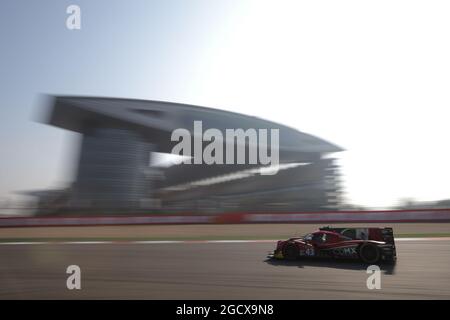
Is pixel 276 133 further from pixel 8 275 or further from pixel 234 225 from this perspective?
pixel 8 275

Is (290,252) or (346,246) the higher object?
(346,246)

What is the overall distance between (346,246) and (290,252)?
141 cm

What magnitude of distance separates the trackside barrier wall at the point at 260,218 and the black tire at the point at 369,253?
1431cm

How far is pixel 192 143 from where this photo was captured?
50.7 meters

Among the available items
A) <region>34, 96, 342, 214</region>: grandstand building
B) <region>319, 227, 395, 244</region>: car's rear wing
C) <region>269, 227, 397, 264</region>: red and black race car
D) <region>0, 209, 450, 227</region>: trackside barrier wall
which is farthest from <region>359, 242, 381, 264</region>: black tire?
<region>34, 96, 342, 214</region>: grandstand building

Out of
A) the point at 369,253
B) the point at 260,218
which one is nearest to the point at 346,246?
the point at 369,253

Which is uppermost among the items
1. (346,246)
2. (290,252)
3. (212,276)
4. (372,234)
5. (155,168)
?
(155,168)

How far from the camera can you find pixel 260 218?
79.9 feet

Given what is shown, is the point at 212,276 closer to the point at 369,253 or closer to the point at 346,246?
the point at 346,246

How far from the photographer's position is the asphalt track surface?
21.0ft

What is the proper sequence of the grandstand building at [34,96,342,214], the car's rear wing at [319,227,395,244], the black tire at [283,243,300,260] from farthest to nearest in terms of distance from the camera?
the grandstand building at [34,96,342,214]
the black tire at [283,243,300,260]
the car's rear wing at [319,227,395,244]

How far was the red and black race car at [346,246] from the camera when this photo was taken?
9.06 m

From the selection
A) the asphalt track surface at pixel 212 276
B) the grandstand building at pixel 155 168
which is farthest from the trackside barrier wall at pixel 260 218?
the asphalt track surface at pixel 212 276

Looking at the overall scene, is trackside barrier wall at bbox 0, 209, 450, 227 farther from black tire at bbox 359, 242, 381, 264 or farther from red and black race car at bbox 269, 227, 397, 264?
black tire at bbox 359, 242, 381, 264
